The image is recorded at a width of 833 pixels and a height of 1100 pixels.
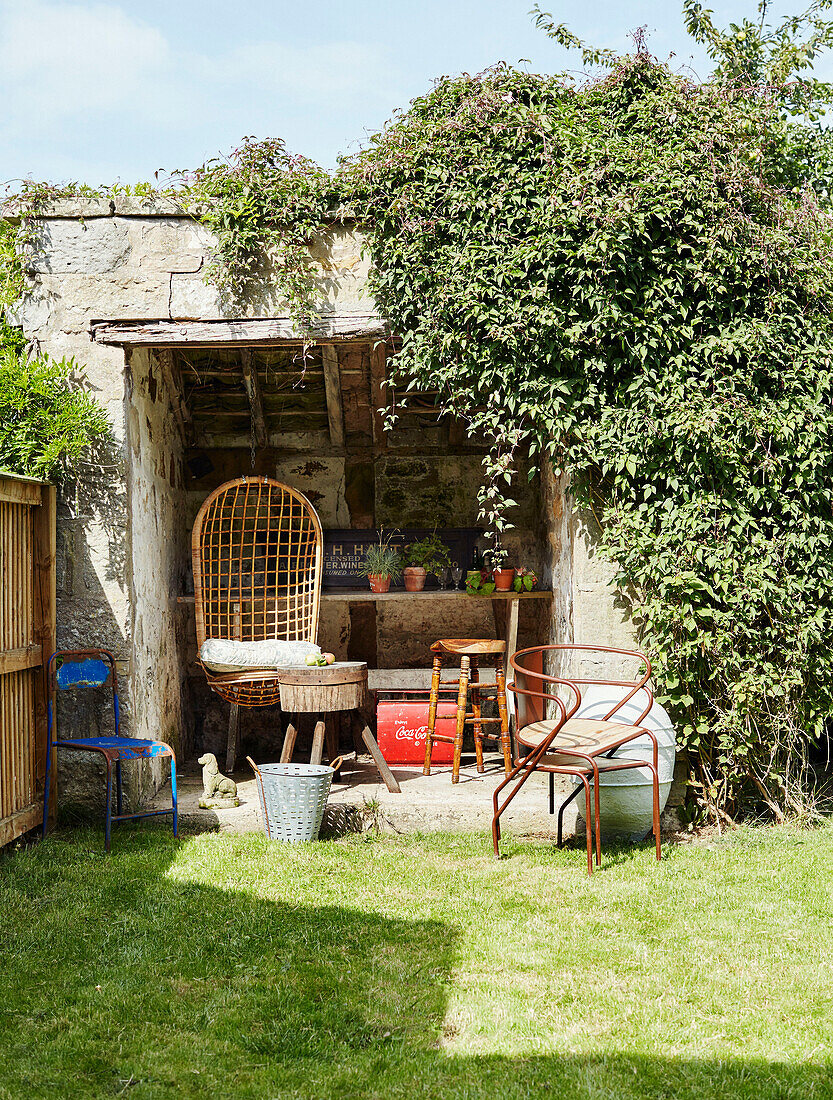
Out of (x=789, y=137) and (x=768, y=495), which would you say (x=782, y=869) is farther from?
(x=789, y=137)

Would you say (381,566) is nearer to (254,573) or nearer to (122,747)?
(254,573)

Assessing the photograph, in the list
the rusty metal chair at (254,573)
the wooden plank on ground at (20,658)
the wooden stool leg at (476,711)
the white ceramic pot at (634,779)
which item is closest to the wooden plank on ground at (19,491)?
the wooden plank on ground at (20,658)

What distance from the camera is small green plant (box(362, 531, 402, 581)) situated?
246 inches

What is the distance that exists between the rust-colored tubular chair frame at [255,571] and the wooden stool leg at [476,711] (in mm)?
1150

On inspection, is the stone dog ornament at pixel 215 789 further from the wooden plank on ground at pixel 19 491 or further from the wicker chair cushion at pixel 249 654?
the wooden plank on ground at pixel 19 491

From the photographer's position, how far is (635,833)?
4.20m

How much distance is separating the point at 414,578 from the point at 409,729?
3.64ft

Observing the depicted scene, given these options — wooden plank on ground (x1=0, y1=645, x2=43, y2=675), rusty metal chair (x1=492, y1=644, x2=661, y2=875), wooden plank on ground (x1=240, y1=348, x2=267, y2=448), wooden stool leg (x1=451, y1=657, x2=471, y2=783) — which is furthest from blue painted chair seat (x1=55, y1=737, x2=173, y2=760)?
wooden plank on ground (x1=240, y1=348, x2=267, y2=448)

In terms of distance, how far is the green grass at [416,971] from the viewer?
2.24 metres

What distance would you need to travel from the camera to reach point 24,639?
417 centimetres

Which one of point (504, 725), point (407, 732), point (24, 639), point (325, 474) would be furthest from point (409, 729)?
point (24, 639)

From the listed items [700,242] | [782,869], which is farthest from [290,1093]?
[700,242]

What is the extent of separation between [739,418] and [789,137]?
1.88m

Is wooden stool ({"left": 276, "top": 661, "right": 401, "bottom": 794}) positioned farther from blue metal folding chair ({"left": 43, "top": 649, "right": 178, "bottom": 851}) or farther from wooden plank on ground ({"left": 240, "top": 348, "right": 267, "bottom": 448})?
wooden plank on ground ({"left": 240, "top": 348, "right": 267, "bottom": 448})
